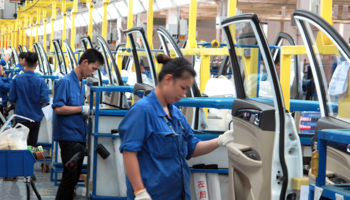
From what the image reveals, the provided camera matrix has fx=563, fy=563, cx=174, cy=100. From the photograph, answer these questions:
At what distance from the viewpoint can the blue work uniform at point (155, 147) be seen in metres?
3.35

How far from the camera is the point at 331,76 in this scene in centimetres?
316

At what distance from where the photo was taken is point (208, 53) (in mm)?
6828

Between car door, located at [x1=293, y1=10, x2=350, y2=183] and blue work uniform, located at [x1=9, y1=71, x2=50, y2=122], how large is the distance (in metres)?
5.37

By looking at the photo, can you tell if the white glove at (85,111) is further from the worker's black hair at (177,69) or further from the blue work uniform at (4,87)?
the blue work uniform at (4,87)

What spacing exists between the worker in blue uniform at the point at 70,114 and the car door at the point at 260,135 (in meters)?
2.79

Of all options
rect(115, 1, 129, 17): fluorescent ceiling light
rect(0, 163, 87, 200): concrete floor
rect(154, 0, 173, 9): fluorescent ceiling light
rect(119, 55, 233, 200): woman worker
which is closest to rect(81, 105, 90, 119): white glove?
rect(0, 163, 87, 200): concrete floor

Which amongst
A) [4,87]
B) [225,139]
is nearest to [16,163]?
[225,139]

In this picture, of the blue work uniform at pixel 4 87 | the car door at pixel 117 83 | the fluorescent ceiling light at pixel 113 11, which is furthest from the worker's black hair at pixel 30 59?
the fluorescent ceiling light at pixel 113 11

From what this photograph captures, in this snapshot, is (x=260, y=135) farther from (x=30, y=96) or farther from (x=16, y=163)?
(x=30, y=96)

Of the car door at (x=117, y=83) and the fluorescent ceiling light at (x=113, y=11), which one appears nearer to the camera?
the car door at (x=117, y=83)

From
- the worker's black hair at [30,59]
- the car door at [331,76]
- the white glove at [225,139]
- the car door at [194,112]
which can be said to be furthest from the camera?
the worker's black hair at [30,59]

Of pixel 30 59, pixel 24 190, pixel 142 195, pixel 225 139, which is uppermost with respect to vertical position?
pixel 30 59

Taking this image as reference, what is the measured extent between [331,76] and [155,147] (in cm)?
110

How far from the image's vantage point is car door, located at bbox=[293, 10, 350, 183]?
2.81 metres
